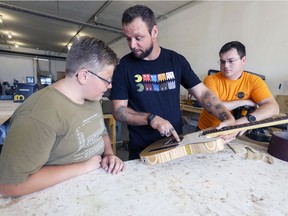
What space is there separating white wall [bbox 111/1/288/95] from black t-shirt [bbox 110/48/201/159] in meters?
2.03

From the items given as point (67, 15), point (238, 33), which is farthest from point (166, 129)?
point (67, 15)

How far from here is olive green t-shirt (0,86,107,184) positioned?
1.86 feet

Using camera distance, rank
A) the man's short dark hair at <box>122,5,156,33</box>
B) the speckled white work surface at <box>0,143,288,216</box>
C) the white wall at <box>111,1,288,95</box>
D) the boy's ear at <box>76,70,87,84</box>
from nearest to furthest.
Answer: the speckled white work surface at <box>0,143,288,216</box> < the boy's ear at <box>76,70,87,84</box> < the man's short dark hair at <box>122,5,156,33</box> < the white wall at <box>111,1,288,95</box>

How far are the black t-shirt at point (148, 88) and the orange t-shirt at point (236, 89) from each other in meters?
0.45

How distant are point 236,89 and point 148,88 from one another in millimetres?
861

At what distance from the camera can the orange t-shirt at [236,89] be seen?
4.98 ft

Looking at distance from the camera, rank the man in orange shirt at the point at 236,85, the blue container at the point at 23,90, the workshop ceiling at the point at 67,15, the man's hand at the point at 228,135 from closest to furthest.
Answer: the man's hand at the point at 228,135
the man in orange shirt at the point at 236,85
the blue container at the point at 23,90
the workshop ceiling at the point at 67,15

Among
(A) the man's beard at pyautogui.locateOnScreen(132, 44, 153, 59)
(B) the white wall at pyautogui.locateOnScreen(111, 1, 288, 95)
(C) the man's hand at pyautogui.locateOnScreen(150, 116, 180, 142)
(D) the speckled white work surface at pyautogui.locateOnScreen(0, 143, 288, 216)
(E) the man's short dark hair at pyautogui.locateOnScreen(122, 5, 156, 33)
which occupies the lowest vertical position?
(D) the speckled white work surface at pyautogui.locateOnScreen(0, 143, 288, 216)

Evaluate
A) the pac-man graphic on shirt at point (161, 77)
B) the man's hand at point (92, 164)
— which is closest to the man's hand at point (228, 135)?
the pac-man graphic on shirt at point (161, 77)

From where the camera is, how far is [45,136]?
0.61 meters

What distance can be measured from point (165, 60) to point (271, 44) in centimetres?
217

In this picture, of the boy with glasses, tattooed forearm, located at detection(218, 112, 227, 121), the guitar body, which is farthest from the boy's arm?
tattooed forearm, located at detection(218, 112, 227, 121)

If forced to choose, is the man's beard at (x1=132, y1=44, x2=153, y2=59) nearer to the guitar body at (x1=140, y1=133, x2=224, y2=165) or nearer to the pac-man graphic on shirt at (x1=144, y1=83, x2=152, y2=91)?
the pac-man graphic on shirt at (x1=144, y1=83, x2=152, y2=91)

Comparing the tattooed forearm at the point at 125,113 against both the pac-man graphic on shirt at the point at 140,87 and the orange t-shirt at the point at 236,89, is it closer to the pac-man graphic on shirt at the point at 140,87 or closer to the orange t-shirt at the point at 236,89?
the pac-man graphic on shirt at the point at 140,87
